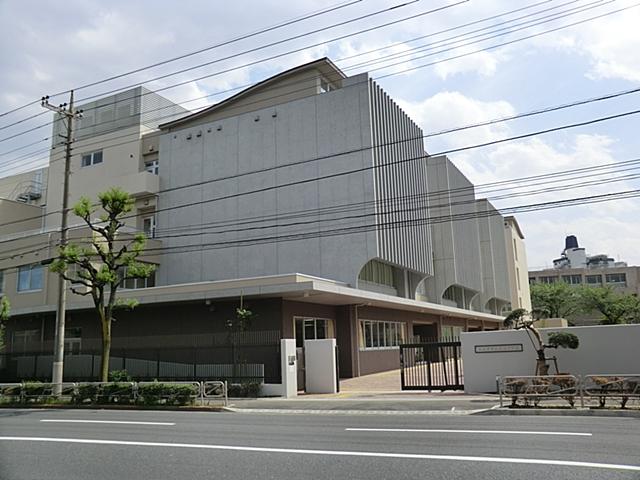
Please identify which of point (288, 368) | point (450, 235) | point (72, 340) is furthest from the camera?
point (450, 235)

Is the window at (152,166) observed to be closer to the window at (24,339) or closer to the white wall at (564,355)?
the window at (24,339)

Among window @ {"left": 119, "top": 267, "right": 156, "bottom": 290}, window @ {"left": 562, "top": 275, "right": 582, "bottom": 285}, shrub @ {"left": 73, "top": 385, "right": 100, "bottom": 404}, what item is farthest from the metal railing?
window @ {"left": 562, "top": 275, "right": 582, "bottom": 285}

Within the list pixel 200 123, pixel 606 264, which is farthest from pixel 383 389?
pixel 606 264

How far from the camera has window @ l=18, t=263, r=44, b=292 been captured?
30.7 m

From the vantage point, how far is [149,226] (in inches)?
1467

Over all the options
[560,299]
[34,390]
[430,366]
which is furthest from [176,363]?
[560,299]

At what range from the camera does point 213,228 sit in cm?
3362

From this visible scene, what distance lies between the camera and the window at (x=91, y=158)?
39.9 metres

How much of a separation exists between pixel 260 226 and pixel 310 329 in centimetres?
981

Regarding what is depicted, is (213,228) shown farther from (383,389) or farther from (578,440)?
(578,440)

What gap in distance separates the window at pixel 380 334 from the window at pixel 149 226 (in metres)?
16.4

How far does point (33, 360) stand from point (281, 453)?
70.6ft

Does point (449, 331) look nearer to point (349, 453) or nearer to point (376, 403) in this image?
point (376, 403)

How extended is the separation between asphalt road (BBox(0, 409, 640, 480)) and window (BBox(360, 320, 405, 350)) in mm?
13851
